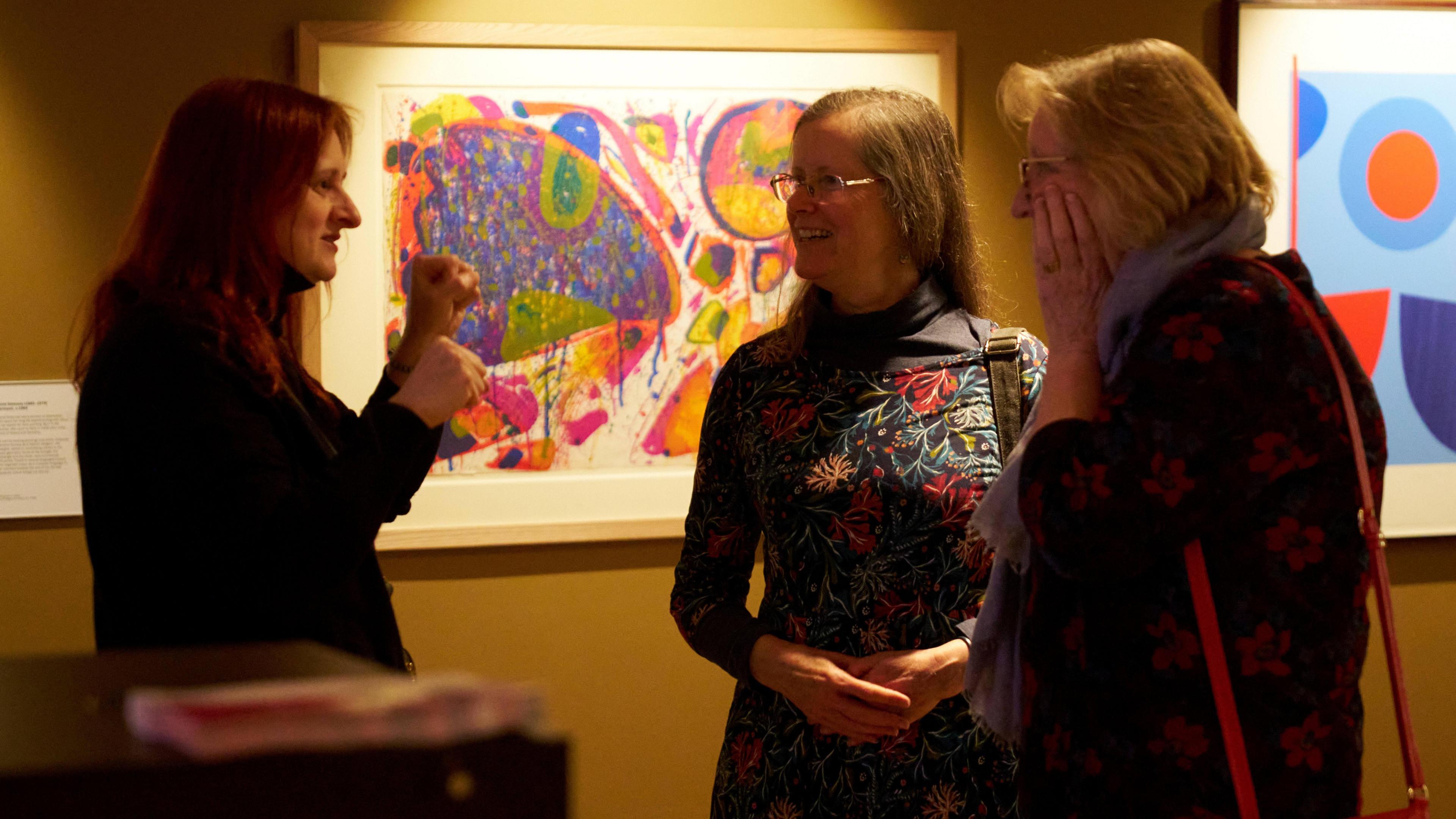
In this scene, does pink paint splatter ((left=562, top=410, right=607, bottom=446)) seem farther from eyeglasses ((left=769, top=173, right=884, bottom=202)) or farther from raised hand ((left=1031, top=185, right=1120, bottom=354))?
raised hand ((left=1031, top=185, right=1120, bottom=354))

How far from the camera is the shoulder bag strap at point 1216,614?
1.18m

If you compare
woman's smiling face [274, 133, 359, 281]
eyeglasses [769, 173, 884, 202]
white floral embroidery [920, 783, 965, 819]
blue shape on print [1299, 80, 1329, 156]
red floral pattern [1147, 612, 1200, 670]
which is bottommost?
white floral embroidery [920, 783, 965, 819]

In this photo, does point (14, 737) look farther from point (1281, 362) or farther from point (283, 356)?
point (1281, 362)

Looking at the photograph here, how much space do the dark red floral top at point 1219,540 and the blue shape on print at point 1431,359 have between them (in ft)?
6.64

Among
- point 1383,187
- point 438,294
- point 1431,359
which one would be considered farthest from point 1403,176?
point 438,294

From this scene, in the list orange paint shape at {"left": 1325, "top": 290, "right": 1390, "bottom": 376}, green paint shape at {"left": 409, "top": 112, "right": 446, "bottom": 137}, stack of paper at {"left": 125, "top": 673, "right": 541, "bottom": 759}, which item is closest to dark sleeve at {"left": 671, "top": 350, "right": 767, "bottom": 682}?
green paint shape at {"left": 409, "top": 112, "right": 446, "bottom": 137}

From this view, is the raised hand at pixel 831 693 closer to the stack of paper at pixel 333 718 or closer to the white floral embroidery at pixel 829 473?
the white floral embroidery at pixel 829 473

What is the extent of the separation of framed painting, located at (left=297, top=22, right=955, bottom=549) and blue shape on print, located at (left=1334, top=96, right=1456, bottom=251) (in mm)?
1033

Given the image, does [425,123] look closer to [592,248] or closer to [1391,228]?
[592,248]

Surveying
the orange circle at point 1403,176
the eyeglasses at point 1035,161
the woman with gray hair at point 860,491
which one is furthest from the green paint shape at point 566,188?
the orange circle at point 1403,176

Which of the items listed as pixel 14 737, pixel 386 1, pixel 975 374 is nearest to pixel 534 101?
pixel 386 1

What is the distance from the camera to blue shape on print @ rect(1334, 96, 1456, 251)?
2930 mm

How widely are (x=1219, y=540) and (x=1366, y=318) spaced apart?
6.90 ft

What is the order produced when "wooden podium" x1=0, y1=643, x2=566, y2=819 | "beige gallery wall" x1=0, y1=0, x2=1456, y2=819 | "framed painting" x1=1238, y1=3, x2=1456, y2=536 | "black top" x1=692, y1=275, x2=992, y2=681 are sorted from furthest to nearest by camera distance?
1. "framed painting" x1=1238, y1=3, x2=1456, y2=536
2. "beige gallery wall" x1=0, y1=0, x2=1456, y2=819
3. "black top" x1=692, y1=275, x2=992, y2=681
4. "wooden podium" x1=0, y1=643, x2=566, y2=819
